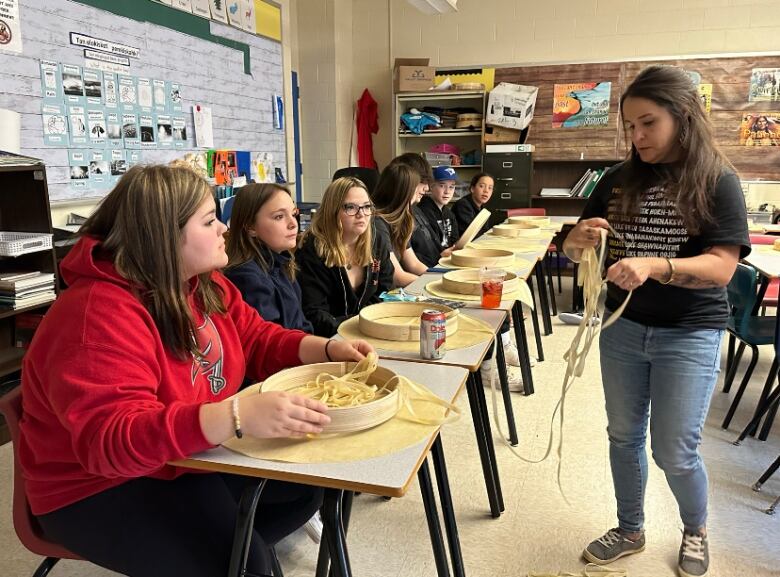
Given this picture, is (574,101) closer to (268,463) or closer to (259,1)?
(259,1)

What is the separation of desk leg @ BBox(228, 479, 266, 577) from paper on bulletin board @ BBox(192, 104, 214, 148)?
3890 millimetres

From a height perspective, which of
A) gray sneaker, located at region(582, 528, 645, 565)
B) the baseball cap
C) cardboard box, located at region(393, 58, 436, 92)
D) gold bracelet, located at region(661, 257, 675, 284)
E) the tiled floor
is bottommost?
the tiled floor

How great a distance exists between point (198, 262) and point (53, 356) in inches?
13.8

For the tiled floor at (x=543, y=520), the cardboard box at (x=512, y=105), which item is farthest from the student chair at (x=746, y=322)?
the cardboard box at (x=512, y=105)

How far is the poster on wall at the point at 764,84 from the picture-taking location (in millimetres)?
5859

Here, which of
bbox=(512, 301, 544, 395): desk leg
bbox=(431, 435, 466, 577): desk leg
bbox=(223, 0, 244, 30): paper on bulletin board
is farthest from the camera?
bbox=(223, 0, 244, 30): paper on bulletin board

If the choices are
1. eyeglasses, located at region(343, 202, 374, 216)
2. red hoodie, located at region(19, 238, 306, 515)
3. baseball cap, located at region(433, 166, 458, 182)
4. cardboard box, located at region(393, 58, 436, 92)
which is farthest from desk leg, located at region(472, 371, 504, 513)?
cardboard box, located at region(393, 58, 436, 92)

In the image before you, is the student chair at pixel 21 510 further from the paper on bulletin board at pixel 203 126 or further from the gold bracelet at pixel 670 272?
the paper on bulletin board at pixel 203 126

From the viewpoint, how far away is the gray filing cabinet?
21.4 feet

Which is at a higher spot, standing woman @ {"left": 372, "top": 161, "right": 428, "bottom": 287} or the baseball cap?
the baseball cap

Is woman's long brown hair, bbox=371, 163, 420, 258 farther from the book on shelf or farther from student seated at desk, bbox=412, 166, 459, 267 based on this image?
the book on shelf

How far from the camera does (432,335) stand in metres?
1.69

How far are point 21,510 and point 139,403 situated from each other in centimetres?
49

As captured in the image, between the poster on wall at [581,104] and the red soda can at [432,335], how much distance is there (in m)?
5.35
